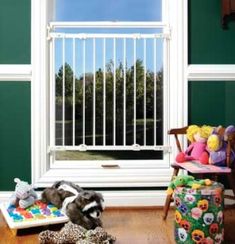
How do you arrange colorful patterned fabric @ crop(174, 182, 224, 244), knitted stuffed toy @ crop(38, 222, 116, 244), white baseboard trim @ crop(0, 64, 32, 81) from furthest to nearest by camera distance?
1. white baseboard trim @ crop(0, 64, 32, 81)
2. knitted stuffed toy @ crop(38, 222, 116, 244)
3. colorful patterned fabric @ crop(174, 182, 224, 244)

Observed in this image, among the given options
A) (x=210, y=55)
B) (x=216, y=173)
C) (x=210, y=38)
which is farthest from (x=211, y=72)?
(x=216, y=173)

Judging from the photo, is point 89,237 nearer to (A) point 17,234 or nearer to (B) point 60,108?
(A) point 17,234

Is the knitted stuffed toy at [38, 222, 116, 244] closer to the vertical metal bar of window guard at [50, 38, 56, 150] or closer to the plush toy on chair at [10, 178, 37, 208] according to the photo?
the plush toy on chair at [10, 178, 37, 208]

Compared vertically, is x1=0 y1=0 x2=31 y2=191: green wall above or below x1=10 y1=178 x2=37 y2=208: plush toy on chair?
above

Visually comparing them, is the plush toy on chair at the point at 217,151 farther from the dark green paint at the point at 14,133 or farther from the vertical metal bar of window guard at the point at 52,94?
the dark green paint at the point at 14,133

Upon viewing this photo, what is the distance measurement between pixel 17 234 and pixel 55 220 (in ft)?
0.81

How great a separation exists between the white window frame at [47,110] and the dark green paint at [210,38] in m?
0.08

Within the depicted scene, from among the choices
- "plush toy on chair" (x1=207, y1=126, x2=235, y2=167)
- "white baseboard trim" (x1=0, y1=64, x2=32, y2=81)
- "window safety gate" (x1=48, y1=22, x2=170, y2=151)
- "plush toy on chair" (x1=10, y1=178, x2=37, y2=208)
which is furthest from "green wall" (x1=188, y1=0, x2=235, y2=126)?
"plush toy on chair" (x1=10, y1=178, x2=37, y2=208)

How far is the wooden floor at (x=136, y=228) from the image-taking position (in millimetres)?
2482

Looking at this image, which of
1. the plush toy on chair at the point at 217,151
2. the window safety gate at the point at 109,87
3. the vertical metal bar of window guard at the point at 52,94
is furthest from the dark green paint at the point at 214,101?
the vertical metal bar of window guard at the point at 52,94

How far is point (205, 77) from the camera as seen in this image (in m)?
3.32

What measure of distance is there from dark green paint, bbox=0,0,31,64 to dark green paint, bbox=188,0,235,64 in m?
1.30

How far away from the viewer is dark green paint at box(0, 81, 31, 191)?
331 cm

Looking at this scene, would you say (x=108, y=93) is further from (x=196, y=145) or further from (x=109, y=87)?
(x=196, y=145)
